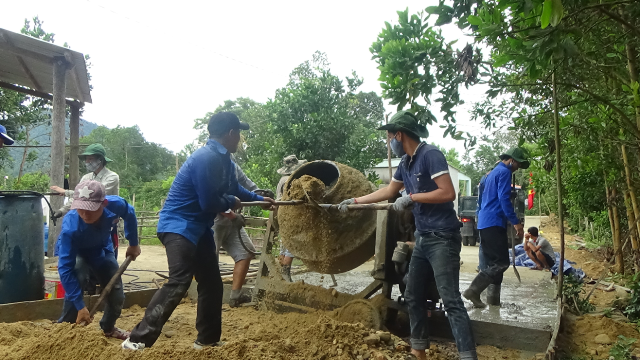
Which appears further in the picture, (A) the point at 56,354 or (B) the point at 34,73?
(B) the point at 34,73

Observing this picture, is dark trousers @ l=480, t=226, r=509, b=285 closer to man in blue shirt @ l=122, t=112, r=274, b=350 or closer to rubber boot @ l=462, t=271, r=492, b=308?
rubber boot @ l=462, t=271, r=492, b=308

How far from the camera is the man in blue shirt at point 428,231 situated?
3102 millimetres

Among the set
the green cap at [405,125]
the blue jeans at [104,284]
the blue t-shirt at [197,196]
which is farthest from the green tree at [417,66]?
the blue jeans at [104,284]

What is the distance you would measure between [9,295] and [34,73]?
4588 mm

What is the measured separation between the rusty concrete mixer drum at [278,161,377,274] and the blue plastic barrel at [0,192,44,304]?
7.68 ft

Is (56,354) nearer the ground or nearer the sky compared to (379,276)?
nearer the ground

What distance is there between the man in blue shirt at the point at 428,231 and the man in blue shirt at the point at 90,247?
87.3 inches

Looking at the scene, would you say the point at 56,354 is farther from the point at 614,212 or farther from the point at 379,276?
the point at 614,212

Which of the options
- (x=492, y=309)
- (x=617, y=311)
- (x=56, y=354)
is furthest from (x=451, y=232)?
(x=617, y=311)

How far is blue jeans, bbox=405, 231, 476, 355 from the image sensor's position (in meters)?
3.06

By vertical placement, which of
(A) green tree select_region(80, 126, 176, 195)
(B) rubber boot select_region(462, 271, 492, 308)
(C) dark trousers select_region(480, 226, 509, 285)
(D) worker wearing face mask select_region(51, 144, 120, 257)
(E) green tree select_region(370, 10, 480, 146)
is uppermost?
(A) green tree select_region(80, 126, 176, 195)

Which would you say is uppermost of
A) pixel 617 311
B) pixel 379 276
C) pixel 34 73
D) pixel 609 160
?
pixel 34 73

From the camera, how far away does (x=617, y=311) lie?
5.07m

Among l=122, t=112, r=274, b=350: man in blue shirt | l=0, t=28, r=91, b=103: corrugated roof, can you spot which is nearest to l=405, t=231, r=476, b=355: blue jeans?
l=122, t=112, r=274, b=350: man in blue shirt
